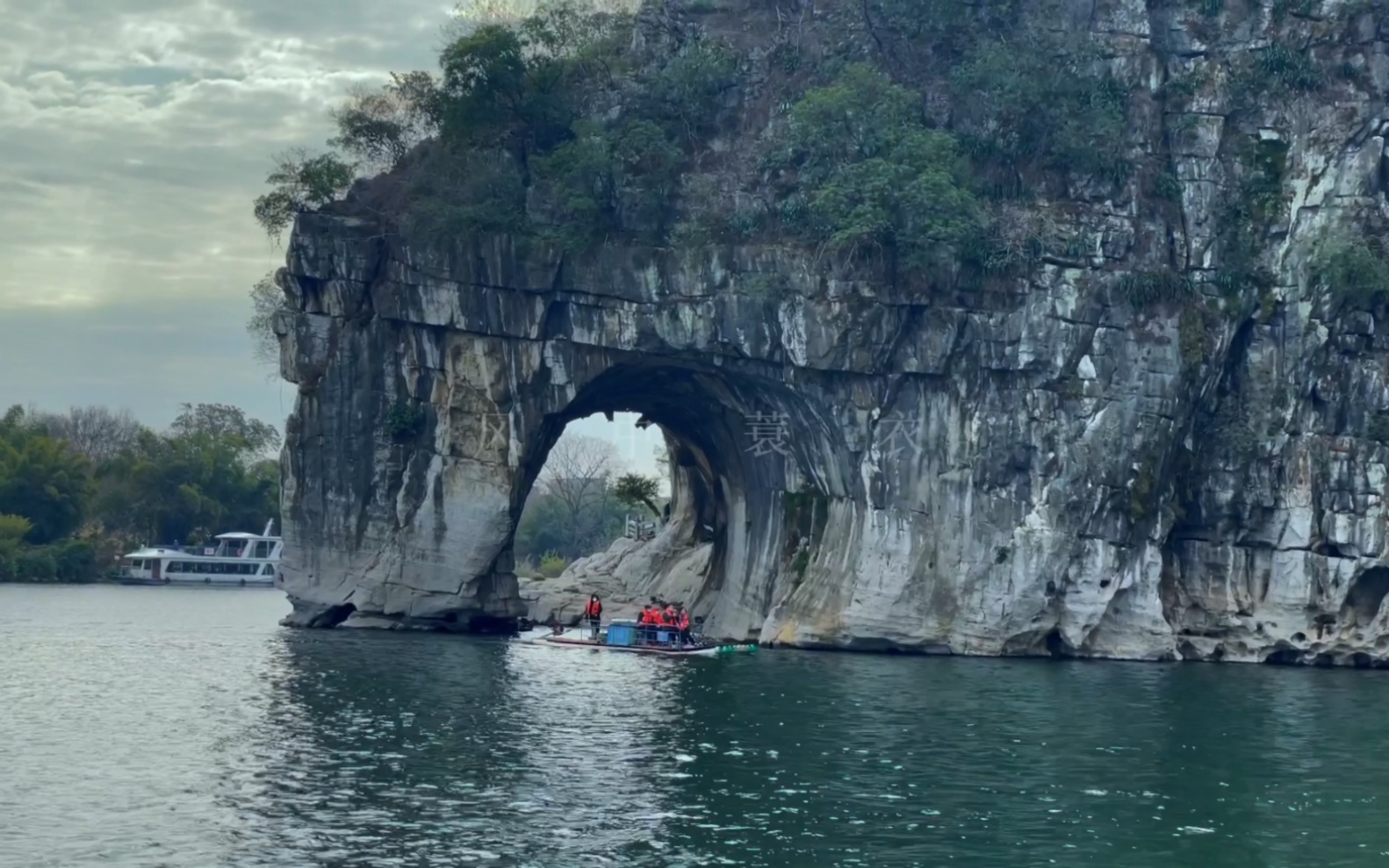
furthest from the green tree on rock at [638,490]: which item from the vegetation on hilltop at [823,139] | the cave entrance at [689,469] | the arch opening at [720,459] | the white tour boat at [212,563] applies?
the vegetation on hilltop at [823,139]

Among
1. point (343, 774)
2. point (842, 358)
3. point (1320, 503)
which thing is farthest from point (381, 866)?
point (1320, 503)

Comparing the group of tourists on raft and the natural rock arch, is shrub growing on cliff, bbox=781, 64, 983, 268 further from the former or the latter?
the group of tourists on raft

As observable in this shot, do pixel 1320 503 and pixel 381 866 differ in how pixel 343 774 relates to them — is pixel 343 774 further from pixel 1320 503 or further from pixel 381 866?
pixel 1320 503

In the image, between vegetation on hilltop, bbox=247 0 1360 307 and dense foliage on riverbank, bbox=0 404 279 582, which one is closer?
vegetation on hilltop, bbox=247 0 1360 307

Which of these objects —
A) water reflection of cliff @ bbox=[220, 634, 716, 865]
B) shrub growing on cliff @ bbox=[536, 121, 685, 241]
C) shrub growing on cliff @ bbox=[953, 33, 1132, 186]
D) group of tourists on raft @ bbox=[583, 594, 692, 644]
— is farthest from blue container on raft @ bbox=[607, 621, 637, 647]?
shrub growing on cliff @ bbox=[953, 33, 1132, 186]

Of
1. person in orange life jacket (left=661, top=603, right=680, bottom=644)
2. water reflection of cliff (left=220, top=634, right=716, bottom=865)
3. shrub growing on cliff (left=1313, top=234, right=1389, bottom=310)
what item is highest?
shrub growing on cliff (left=1313, top=234, right=1389, bottom=310)

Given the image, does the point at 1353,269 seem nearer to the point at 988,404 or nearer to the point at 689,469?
the point at 988,404

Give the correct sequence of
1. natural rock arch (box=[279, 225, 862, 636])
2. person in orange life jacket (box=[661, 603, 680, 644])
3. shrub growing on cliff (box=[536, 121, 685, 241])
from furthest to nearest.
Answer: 1. natural rock arch (box=[279, 225, 862, 636])
2. shrub growing on cliff (box=[536, 121, 685, 241])
3. person in orange life jacket (box=[661, 603, 680, 644])
